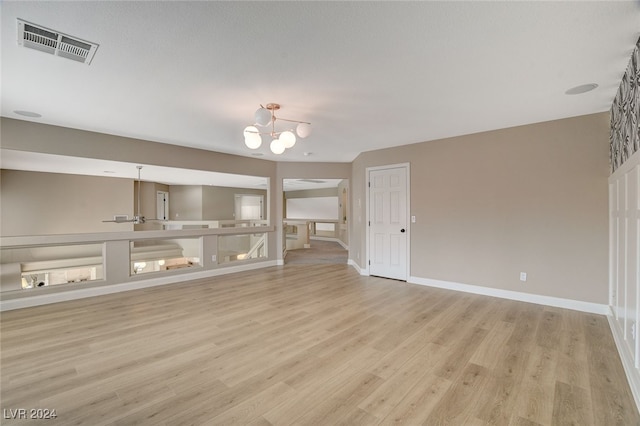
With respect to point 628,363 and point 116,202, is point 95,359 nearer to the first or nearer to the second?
point 628,363

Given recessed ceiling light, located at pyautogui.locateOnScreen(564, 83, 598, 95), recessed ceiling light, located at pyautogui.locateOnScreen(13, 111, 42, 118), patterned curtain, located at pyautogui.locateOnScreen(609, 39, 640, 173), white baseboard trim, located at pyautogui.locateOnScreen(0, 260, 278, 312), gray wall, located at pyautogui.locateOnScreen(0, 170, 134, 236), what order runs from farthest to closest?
gray wall, located at pyautogui.locateOnScreen(0, 170, 134, 236), white baseboard trim, located at pyautogui.locateOnScreen(0, 260, 278, 312), recessed ceiling light, located at pyautogui.locateOnScreen(13, 111, 42, 118), recessed ceiling light, located at pyautogui.locateOnScreen(564, 83, 598, 95), patterned curtain, located at pyautogui.locateOnScreen(609, 39, 640, 173)

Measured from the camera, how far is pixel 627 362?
86.4 inches

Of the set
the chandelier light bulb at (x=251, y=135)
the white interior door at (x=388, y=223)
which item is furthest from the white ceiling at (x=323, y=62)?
the white interior door at (x=388, y=223)

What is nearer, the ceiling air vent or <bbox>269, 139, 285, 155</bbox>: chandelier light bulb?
the ceiling air vent

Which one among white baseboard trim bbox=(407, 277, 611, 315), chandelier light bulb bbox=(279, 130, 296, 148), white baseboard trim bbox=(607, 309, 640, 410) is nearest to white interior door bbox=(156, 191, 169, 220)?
chandelier light bulb bbox=(279, 130, 296, 148)

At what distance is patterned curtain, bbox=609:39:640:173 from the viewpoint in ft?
6.82

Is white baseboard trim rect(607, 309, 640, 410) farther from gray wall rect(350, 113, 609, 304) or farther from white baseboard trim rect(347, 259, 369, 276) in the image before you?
white baseboard trim rect(347, 259, 369, 276)

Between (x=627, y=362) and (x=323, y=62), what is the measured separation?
11.3 ft

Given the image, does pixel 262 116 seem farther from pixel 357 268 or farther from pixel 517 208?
pixel 357 268

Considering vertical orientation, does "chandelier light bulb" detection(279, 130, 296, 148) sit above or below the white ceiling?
below

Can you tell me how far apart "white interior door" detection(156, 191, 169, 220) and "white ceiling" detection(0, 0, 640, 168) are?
6830 millimetres

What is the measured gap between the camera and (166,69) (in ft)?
7.80

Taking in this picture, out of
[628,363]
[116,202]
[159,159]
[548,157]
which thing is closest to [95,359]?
[159,159]

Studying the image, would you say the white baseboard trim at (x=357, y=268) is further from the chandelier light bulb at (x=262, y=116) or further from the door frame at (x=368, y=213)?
the chandelier light bulb at (x=262, y=116)
